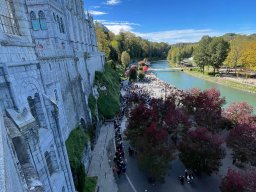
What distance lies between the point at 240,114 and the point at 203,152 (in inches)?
359

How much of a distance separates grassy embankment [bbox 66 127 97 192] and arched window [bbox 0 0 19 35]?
30.8 feet

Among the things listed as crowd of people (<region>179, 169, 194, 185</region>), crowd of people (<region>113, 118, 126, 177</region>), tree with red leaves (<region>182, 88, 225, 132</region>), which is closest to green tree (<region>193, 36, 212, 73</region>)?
tree with red leaves (<region>182, 88, 225, 132</region>)

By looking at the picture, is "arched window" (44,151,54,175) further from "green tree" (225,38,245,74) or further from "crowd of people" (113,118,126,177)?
"green tree" (225,38,245,74)

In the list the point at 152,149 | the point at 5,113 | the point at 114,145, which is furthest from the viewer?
the point at 114,145

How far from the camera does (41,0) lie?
1934 centimetres

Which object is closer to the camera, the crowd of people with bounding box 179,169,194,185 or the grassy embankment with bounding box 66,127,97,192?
the grassy embankment with bounding box 66,127,97,192

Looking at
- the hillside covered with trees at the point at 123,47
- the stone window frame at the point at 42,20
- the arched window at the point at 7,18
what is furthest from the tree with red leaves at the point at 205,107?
the hillside covered with trees at the point at 123,47

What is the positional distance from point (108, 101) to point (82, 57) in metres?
7.17

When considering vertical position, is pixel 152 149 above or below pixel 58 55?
below

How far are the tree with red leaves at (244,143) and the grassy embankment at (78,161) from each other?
1140 cm

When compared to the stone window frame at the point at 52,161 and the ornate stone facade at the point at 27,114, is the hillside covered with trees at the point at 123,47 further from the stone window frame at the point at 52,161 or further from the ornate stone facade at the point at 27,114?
the stone window frame at the point at 52,161

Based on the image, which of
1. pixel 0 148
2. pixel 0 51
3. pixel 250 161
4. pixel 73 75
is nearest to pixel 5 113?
pixel 0 51

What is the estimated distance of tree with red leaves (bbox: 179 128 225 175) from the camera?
53.1ft

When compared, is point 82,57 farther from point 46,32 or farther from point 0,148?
point 0,148
